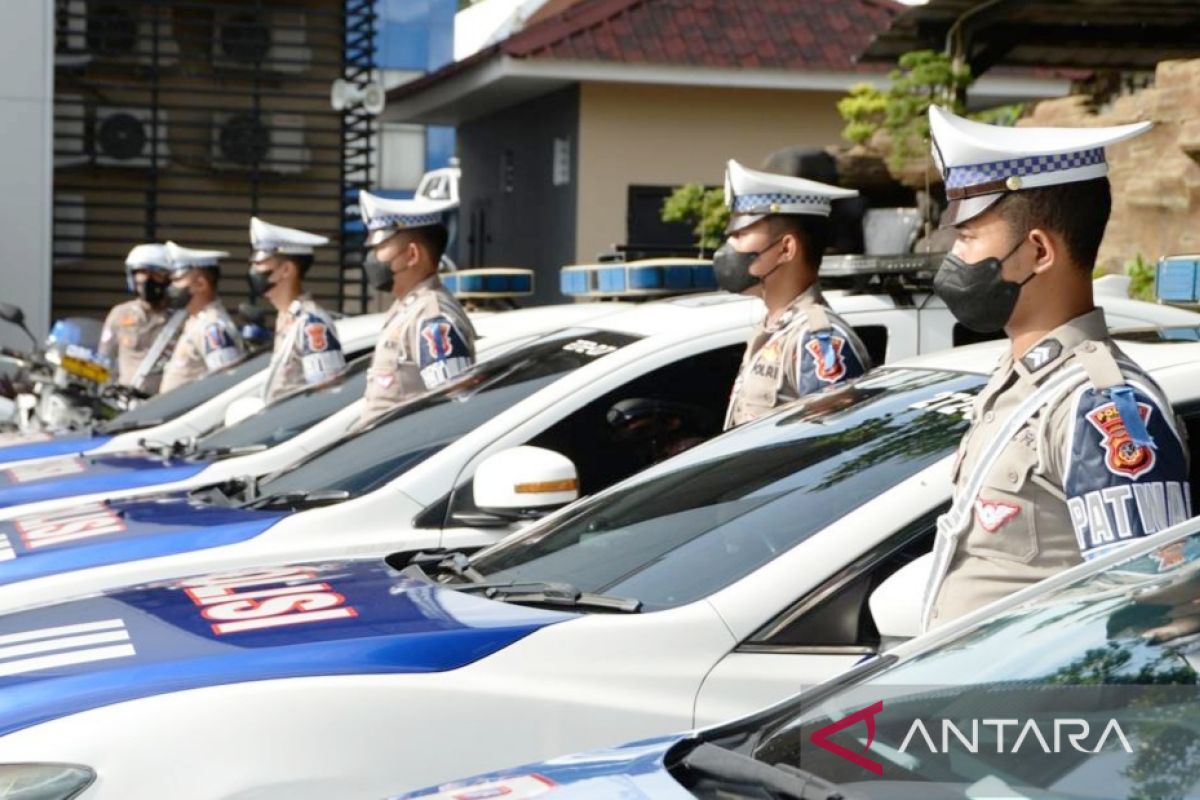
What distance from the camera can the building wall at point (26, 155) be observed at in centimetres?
1861

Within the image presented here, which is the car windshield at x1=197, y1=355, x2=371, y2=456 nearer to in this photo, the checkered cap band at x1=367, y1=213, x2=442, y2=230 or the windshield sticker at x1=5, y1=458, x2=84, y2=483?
the windshield sticker at x1=5, y1=458, x2=84, y2=483

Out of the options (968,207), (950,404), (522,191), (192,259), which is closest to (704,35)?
(522,191)

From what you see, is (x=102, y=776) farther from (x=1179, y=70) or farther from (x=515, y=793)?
(x=1179, y=70)

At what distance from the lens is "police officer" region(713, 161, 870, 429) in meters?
4.85

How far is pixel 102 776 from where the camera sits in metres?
2.79

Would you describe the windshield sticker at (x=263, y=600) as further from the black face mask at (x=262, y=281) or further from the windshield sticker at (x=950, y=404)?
the black face mask at (x=262, y=281)

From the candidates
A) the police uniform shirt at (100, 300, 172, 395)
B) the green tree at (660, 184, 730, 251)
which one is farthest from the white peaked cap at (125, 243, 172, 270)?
the green tree at (660, 184, 730, 251)

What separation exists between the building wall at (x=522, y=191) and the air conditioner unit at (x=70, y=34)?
461 cm

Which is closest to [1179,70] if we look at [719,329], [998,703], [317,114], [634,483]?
[719,329]

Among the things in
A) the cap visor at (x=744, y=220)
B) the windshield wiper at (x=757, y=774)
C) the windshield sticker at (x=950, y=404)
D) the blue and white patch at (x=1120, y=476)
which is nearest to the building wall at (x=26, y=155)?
the cap visor at (x=744, y=220)

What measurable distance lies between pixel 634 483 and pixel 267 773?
52.3 inches

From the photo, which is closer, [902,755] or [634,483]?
[902,755]

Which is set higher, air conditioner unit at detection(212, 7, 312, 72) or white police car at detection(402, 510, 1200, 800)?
air conditioner unit at detection(212, 7, 312, 72)

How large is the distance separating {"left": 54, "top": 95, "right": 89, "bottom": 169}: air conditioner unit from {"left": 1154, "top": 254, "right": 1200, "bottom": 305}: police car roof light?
18.0 metres
